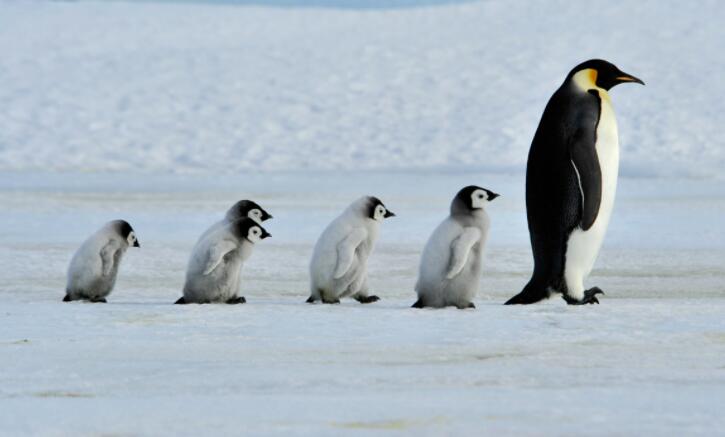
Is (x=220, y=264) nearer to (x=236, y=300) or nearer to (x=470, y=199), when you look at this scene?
(x=236, y=300)

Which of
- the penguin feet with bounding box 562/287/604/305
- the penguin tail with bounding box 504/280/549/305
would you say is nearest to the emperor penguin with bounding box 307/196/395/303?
the penguin tail with bounding box 504/280/549/305

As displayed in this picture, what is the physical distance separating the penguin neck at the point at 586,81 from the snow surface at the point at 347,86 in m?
9.57

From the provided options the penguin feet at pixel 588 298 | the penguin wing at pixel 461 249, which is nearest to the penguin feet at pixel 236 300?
the penguin wing at pixel 461 249

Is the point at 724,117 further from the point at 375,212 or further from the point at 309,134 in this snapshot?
the point at 375,212

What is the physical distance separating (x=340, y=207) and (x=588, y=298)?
18.8 ft

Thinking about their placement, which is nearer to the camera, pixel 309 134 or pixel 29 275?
pixel 29 275

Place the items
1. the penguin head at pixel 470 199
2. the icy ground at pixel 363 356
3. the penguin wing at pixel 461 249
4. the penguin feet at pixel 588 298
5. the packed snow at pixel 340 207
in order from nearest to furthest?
the icy ground at pixel 363 356 < the packed snow at pixel 340 207 < the penguin wing at pixel 461 249 < the penguin head at pixel 470 199 < the penguin feet at pixel 588 298

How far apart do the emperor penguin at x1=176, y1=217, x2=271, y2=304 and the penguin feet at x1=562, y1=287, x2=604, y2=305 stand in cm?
121

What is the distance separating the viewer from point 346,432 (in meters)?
2.47

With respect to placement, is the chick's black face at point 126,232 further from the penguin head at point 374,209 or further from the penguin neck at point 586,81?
the penguin neck at point 586,81

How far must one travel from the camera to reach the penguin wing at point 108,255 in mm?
4883

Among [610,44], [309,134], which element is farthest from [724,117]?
[309,134]

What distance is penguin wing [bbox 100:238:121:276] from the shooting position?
16.0 ft

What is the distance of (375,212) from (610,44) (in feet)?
56.6
